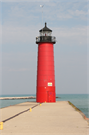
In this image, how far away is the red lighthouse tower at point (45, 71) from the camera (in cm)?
3632

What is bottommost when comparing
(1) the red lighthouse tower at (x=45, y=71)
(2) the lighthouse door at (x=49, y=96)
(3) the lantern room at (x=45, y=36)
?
(2) the lighthouse door at (x=49, y=96)

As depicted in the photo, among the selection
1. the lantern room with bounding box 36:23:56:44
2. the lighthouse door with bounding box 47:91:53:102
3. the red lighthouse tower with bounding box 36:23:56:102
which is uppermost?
the lantern room with bounding box 36:23:56:44

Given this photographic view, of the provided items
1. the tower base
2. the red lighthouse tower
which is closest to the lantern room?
the red lighthouse tower

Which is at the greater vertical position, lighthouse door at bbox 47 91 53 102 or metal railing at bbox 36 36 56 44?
metal railing at bbox 36 36 56 44

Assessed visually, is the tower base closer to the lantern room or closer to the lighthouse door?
the lighthouse door

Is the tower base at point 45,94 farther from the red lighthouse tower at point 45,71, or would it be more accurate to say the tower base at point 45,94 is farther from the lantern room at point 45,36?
the lantern room at point 45,36

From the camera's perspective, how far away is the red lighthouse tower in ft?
119

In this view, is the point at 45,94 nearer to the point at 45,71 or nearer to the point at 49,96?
the point at 49,96

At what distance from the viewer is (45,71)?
1431 inches

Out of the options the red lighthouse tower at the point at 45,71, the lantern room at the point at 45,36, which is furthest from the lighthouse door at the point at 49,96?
the lantern room at the point at 45,36

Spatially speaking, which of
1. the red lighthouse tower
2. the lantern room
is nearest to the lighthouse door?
the red lighthouse tower

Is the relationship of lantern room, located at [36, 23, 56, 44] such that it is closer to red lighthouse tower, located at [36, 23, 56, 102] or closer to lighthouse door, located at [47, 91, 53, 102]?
red lighthouse tower, located at [36, 23, 56, 102]

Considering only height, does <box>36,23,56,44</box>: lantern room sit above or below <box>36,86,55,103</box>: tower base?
above

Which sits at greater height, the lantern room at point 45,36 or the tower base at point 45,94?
the lantern room at point 45,36
